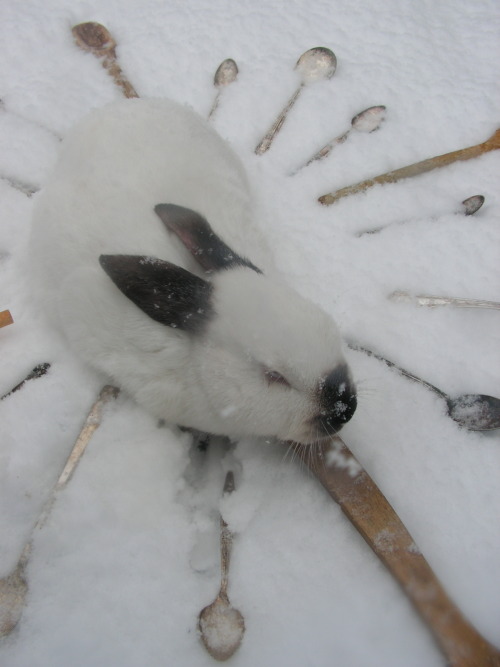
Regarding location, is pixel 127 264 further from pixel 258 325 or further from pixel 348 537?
pixel 348 537

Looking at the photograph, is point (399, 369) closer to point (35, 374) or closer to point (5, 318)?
point (35, 374)

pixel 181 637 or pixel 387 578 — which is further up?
pixel 181 637

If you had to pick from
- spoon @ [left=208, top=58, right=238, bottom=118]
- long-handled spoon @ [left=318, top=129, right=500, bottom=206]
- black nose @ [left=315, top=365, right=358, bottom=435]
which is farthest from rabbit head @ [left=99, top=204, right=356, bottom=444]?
spoon @ [left=208, top=58, right=238, bottom=118]

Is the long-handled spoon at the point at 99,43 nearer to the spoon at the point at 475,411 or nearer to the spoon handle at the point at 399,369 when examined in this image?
the spoon handle at the point at 399,369

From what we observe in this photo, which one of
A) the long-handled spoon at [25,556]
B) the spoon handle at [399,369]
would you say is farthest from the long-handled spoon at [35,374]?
the spoon handle at [399,369]

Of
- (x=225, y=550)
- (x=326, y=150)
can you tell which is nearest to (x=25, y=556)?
(x=225, y=550)

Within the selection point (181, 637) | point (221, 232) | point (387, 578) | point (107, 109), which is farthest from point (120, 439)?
point (107, 109)

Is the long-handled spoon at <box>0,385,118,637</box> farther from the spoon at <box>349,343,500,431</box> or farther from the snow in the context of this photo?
the spoon at <box>349,343,500,431</box>
